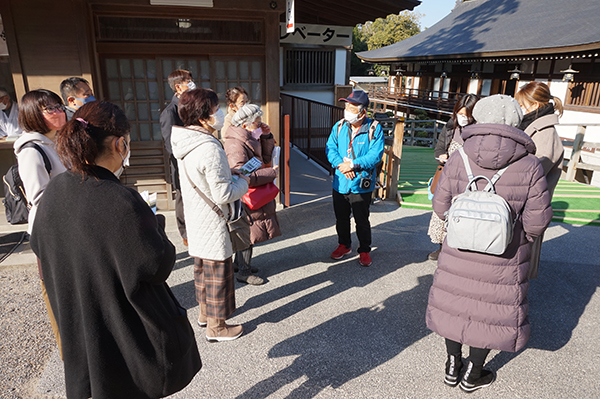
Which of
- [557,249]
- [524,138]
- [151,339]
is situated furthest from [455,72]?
[151,339]

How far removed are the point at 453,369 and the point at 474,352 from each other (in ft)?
→ 0.66

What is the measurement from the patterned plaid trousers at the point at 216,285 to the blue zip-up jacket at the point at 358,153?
1.60 metres

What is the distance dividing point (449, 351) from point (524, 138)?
54.9 inches

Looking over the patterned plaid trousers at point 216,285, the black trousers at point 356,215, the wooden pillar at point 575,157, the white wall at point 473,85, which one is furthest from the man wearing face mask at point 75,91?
the white wall at point 473,85

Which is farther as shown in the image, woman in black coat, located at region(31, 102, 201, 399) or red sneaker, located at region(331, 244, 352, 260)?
red sneaker, located at region(331, 244, 352, 260)

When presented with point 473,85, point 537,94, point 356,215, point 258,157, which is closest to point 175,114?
point 258,157

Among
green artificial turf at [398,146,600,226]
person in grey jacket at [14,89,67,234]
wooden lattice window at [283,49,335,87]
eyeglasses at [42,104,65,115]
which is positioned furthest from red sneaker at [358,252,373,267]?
wooden lattice window at [283,49,335,87]

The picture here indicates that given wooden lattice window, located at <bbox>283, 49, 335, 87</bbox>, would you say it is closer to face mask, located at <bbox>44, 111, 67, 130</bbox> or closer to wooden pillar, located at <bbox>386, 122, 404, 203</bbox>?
wooden pillar, located at <bbox>386, 122, 404, 203</bbox>

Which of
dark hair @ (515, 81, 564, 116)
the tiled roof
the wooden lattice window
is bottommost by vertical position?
dark hair @ (515, 81, 564, 116)

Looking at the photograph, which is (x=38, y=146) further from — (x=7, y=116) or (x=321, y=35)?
(x=321, y=35)

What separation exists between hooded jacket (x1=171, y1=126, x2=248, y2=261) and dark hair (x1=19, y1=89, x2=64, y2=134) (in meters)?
0.82

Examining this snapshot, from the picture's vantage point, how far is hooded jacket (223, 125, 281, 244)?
10.5ft

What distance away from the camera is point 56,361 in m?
2.73

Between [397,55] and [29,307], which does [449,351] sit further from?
[397,55]
